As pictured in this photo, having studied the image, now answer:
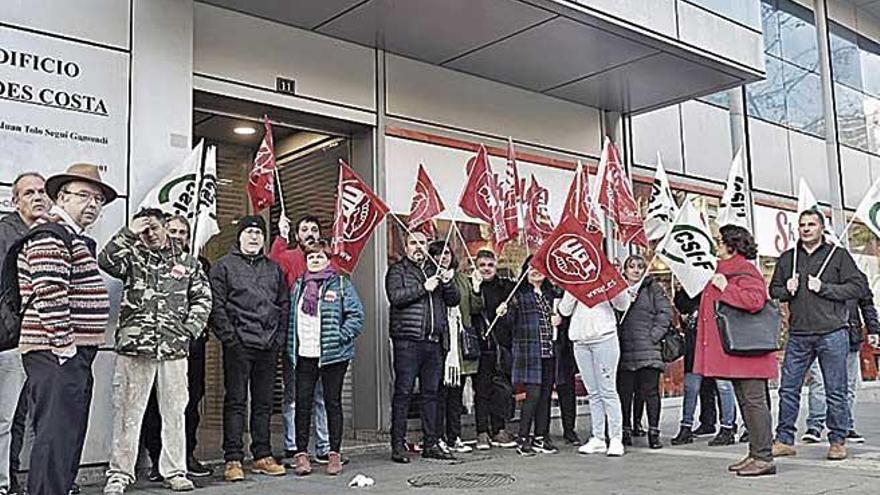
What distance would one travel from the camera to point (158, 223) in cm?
697

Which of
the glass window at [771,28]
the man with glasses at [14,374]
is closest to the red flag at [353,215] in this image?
the man with glasses at [14,374]

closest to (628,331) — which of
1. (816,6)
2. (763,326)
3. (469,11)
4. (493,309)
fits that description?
(493,309)

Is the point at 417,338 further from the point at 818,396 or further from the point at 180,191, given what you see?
the point at 818,396

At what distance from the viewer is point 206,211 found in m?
7.88

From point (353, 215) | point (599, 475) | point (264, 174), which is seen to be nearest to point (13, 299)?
point (264, 174)

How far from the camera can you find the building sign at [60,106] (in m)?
7.19

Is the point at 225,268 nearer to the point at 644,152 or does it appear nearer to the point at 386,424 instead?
the point at 386,424

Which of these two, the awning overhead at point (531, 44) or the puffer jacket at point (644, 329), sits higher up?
the awning overhead at point (531, 44)

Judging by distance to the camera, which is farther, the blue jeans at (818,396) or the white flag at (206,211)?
the blue jeans at (818,396)

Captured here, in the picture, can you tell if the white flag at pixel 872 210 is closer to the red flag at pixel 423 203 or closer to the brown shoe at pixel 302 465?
the red flag at pixel 423 203

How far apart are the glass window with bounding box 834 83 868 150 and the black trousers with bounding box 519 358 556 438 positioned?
11413 millimetres

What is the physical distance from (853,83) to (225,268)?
15225mm

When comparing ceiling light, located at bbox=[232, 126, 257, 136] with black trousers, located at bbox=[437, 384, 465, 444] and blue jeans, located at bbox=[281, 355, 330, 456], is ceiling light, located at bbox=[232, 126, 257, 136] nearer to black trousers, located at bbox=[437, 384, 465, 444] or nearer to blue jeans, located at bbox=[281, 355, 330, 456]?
blue jeans, located at bbox=[281, 355, 330, 456]

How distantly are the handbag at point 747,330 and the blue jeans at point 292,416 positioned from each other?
3301 mm
